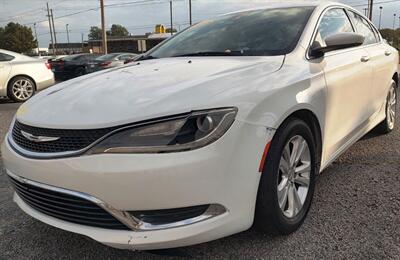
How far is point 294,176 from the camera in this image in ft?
8.91

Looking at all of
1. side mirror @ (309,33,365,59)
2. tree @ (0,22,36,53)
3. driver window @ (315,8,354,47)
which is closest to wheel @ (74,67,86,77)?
driver window @ (315,8,354,47)

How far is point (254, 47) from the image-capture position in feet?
10.3

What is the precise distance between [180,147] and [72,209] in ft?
2.18

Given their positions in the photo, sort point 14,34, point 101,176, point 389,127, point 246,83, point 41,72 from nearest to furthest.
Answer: point 101,176 → point 246,83 → point 389,127 → point 41,72 → point 14,34

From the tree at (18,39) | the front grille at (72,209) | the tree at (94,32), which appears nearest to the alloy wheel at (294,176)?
the front grille at (72,209)

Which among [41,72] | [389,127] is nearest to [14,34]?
[41,72]

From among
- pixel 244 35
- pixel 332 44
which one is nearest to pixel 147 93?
pixel 244 35

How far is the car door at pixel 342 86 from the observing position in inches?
120

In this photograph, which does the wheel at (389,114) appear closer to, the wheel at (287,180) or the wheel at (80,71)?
the wheel at (287,180)

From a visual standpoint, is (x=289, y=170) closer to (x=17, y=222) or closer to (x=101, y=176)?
(x=101, y=176)

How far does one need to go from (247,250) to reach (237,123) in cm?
84

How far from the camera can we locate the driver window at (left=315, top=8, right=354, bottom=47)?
10.7ft

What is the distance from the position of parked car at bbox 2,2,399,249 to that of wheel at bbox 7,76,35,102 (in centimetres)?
763

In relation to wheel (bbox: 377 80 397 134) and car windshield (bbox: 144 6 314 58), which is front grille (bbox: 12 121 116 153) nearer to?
car windshield (bbox: 144 6 314 58)
